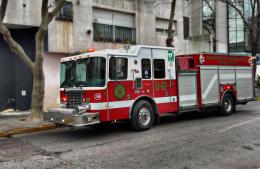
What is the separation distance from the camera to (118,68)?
371 inches

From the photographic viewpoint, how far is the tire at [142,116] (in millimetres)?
9769

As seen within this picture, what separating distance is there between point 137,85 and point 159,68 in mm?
1213

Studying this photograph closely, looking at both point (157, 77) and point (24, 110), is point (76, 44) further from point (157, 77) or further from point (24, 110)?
point (157, 77)

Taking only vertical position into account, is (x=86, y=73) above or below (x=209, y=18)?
below

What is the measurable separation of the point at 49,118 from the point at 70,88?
1103 millimetres

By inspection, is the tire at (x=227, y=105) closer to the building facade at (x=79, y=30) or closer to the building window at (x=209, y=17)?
the building facade at (x=79, y=30)

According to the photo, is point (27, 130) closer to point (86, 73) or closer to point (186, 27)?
point (86, 73)

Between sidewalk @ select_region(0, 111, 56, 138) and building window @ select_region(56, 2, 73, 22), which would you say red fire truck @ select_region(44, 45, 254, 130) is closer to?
sidewalk @ select_region(0, 111, 56, 138)

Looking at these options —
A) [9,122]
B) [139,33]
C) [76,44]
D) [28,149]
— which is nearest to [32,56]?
[76,44]

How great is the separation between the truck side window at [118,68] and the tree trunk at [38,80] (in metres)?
3.65

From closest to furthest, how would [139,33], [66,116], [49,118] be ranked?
[66,116] → [49,118] → [139,33]

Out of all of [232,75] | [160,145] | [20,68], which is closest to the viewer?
[160,145]

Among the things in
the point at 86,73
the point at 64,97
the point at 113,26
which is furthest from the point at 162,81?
the point at 113,26

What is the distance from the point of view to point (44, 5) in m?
11.4
